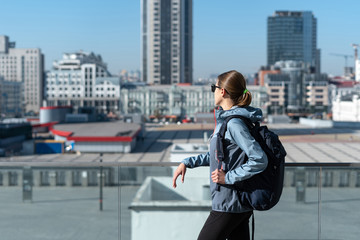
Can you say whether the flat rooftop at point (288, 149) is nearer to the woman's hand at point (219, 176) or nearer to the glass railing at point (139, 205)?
the glass railing at point (139, 205)

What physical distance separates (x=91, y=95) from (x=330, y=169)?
13494cm

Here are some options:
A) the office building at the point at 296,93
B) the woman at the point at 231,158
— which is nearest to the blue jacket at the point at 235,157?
the woman at the point at 231,158

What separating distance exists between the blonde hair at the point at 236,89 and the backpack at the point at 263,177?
0.20 metres

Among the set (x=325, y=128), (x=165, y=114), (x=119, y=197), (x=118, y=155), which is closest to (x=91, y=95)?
(x=165, y=114)

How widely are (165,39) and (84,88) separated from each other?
50.7 metres

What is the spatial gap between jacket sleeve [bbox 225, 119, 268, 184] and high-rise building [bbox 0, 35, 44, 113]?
178m

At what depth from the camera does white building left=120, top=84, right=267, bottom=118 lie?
12188 centimetres

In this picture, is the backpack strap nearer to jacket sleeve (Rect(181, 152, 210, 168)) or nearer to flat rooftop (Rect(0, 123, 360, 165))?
jacket sleeve (Rect(181, 152, 210, 168))

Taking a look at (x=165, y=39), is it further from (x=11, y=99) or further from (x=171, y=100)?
(x=171, y=100)

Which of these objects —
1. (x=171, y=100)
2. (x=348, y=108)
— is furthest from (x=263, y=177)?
(x=171, y=100)

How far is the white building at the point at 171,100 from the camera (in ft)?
400

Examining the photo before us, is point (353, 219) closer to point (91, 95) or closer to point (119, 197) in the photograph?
point (119, 197)

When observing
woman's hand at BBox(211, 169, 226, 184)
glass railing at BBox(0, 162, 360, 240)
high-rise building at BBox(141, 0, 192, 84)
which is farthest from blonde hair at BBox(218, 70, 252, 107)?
high-rise building at BBox(141, 0, 192, 84)

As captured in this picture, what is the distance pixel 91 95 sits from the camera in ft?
450
